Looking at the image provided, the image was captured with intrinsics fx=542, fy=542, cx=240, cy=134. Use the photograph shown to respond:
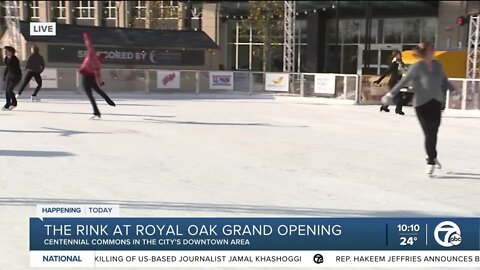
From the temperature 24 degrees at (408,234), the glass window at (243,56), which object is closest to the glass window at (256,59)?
the glass window at (243,56)

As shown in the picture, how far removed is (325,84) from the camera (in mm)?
19609

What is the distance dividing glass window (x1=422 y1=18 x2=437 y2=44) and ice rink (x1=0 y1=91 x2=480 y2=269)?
2123cm

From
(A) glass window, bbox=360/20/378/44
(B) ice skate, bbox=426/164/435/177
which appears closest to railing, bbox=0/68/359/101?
(B) ice skate, bbox=426/164/435/177

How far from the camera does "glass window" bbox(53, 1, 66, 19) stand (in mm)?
46872

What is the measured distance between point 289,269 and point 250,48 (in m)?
36.5

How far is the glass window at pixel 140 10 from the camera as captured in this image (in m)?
42.3

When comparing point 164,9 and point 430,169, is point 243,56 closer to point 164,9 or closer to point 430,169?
point 164,9

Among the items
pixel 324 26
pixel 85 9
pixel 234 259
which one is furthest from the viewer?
pixel 85 9

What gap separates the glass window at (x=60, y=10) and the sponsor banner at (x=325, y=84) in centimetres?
3322

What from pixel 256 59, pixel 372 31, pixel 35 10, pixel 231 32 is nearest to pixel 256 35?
pixel 256 59

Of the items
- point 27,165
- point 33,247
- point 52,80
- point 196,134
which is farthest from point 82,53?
point 33,247

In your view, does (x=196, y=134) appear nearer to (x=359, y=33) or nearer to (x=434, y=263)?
(x=434, y=263)

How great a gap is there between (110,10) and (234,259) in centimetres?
4506

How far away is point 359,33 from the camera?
3525 cm
